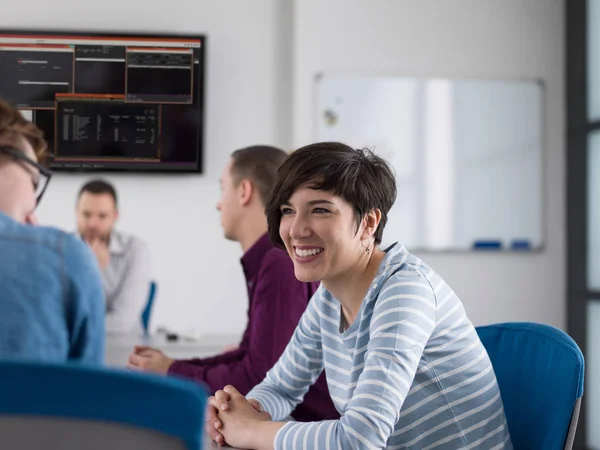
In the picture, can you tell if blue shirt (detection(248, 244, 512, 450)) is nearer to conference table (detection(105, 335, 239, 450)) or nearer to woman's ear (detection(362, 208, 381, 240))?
woman's ear (detection(362, 208, 381, 240))

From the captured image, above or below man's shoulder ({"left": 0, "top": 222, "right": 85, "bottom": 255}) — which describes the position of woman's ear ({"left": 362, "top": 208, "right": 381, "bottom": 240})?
above

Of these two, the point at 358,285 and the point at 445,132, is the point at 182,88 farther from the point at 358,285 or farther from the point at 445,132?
the point at 358,285

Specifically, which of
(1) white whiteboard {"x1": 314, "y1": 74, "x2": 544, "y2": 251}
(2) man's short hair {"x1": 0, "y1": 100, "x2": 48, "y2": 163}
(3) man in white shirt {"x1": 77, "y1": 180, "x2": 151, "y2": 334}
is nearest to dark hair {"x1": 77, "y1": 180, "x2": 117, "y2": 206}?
(3) man in white shirt {"x1": 77, "y1": 180, "x2": 151, "y2": 334}

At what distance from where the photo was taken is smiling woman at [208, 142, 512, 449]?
1.36m

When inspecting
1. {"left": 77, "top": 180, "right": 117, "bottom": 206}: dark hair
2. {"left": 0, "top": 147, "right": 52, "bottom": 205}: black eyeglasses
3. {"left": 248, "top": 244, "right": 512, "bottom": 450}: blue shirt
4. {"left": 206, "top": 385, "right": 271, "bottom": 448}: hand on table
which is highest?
{"left": 77, "top": 180, "right": 117, "bottom": 206}: dark hair

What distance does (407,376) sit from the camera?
1361mm

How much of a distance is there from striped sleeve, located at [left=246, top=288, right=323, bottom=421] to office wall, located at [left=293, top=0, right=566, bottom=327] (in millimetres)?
2977

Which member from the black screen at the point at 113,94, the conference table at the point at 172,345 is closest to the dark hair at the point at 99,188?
the black screen at the point at 113,94

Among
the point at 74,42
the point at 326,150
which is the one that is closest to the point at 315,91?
the point at 74,42

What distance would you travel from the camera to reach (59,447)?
667 millimetres

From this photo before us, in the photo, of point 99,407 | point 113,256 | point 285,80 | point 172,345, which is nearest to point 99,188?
point 113,256

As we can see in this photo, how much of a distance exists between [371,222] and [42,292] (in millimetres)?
818

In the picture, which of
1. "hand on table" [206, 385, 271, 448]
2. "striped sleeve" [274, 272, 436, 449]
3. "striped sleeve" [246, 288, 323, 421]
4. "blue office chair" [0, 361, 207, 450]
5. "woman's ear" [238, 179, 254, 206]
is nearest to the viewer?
"blue office chair" [0, 361, 207, 450]

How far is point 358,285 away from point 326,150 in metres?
Result: 0.30
